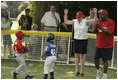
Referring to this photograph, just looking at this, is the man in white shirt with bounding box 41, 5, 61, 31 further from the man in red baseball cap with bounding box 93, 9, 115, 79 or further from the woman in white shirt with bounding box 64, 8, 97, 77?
the man in red baseball cap with bounding box 93, 9, 115, 79

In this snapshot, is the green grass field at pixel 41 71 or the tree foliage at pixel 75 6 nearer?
the green grass field at pixel 41 71

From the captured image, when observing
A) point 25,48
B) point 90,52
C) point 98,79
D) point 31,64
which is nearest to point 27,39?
point 31,64

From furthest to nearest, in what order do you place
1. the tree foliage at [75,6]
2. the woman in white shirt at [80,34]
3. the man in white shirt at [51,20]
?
the tree foliage at [75,6], the man in white shirt at [51,20], the woman in white shirt at [80,34]

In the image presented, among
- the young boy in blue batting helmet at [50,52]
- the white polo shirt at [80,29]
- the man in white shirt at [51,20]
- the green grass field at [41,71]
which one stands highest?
the man in white shirt at [51,20]

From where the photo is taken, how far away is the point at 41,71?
11055 millimetres

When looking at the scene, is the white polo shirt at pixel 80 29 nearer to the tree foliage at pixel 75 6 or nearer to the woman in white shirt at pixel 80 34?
the woman in white shirt at pixel 80 34

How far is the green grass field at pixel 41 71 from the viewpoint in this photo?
10306mm

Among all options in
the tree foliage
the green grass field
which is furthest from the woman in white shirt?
the tree foliage

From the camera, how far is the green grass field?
10306mm

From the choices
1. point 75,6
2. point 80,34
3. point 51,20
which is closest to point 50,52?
point 80,34

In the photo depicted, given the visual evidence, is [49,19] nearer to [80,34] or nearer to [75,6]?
[75,6]

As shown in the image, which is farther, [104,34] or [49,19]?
[49,19]

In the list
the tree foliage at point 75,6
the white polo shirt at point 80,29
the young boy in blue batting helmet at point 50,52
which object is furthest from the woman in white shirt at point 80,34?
the tree foliage at point 75,6

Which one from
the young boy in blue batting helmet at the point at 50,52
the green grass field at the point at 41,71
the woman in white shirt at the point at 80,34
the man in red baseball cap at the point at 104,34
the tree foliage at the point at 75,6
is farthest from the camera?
the tree foliage at the point at 75,6
